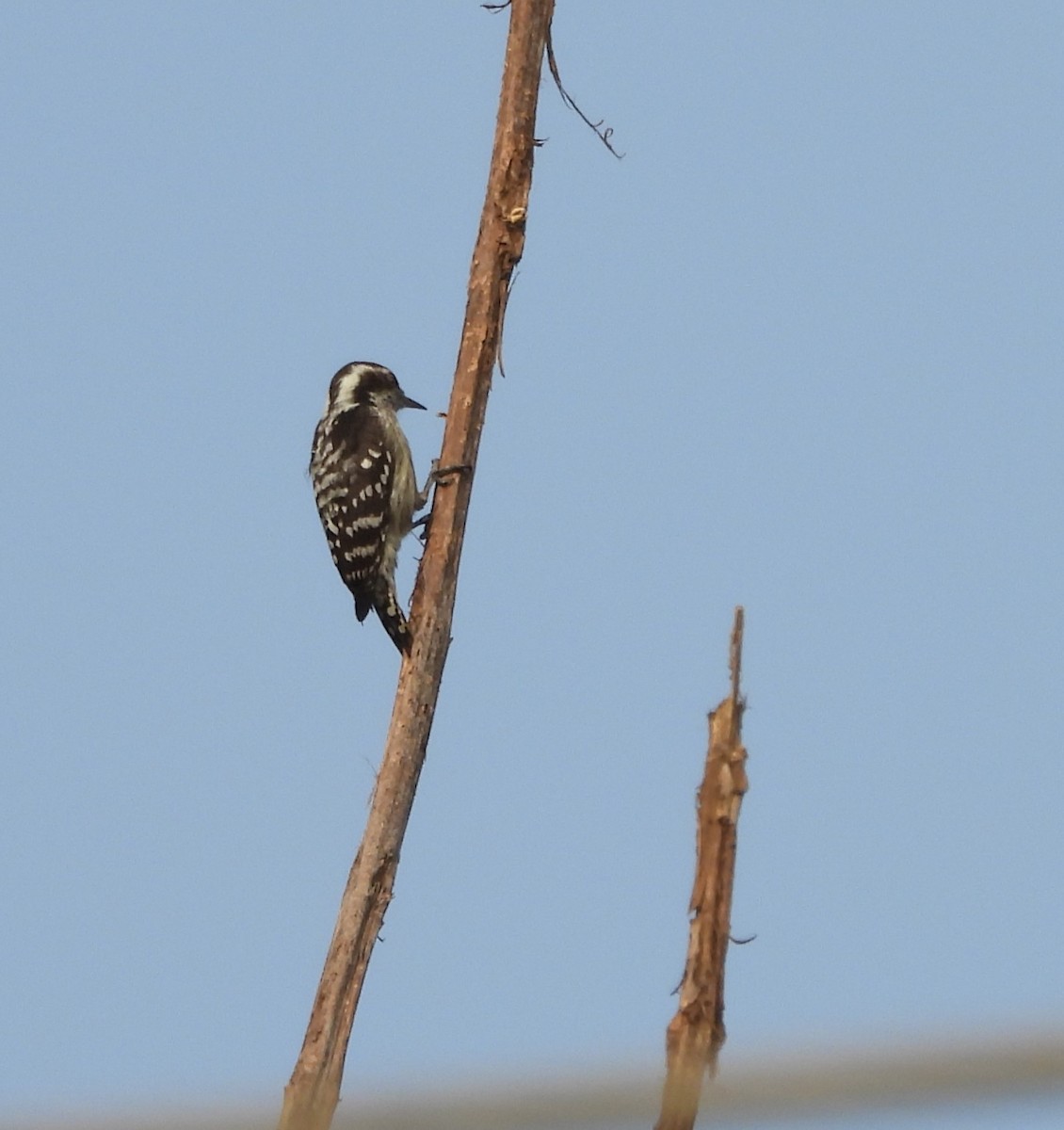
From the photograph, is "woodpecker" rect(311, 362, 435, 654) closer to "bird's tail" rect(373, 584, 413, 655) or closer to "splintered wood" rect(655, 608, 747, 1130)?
"bird's tail" rect(373, 584, 413, 655)

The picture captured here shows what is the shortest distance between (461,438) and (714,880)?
3.21 m

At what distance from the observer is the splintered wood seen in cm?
607

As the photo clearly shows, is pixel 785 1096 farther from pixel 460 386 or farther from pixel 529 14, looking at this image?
pixel 529 14

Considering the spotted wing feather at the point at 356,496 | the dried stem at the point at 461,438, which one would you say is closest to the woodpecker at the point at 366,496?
the spotted wing feather at the point at 356,496

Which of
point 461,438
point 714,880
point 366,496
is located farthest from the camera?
point 366,496

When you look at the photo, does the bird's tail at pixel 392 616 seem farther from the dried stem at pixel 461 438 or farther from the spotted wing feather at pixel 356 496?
the dried stem at pixel 461 438

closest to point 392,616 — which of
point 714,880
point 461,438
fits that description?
point 461,438

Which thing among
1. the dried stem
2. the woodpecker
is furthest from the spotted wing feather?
the dried stem

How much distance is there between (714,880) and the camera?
20.4 feet

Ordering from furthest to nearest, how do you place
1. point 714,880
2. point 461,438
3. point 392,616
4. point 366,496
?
point 366,496
point 392,616
point 461,438
point 714,880

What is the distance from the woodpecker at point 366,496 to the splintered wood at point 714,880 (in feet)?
10.9

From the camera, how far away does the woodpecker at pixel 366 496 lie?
9.88m

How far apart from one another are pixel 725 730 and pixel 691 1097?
168 inches

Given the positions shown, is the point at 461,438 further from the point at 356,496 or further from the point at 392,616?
the point at 356,496
